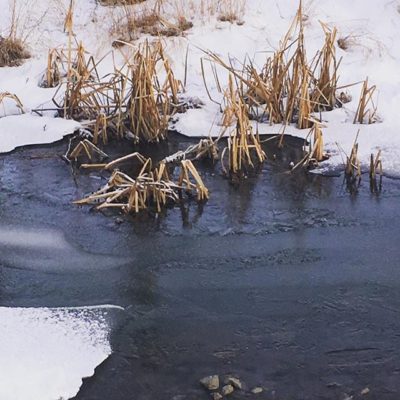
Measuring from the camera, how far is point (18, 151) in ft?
24.0

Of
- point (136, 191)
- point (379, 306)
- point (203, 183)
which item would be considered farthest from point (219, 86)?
point (379, 306)

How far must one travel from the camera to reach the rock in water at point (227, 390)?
4227 mm

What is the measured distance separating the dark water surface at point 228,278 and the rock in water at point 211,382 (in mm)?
37

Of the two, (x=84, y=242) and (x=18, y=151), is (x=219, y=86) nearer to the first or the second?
(x=18, y=151)

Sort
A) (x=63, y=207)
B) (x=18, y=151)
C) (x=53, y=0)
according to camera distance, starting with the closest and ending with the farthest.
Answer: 1. (x=63, y=207)
2. (x=18, y=151)
3. (x=53, y=0)

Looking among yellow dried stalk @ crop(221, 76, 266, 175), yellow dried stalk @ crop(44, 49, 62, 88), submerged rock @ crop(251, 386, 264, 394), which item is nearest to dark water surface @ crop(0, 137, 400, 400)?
submerged rock @ crop(251, 386, 264, 394)

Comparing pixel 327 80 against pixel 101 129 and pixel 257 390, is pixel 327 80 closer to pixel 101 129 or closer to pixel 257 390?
pixel 101 129

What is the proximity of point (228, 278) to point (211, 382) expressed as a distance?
3.46 feet

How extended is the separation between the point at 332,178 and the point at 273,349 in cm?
243

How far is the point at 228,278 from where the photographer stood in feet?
17.2

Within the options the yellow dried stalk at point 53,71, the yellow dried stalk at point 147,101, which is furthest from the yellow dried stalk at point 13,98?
the yellow dried stalk at point 147,101

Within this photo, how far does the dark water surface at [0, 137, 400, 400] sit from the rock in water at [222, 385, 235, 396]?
0.13 ft

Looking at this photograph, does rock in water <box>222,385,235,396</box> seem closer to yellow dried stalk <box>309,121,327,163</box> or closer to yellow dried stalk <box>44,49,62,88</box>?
yellow dried stalk <box>309,121,327,163</box>

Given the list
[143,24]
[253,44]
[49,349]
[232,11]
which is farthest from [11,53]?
[49,349]
